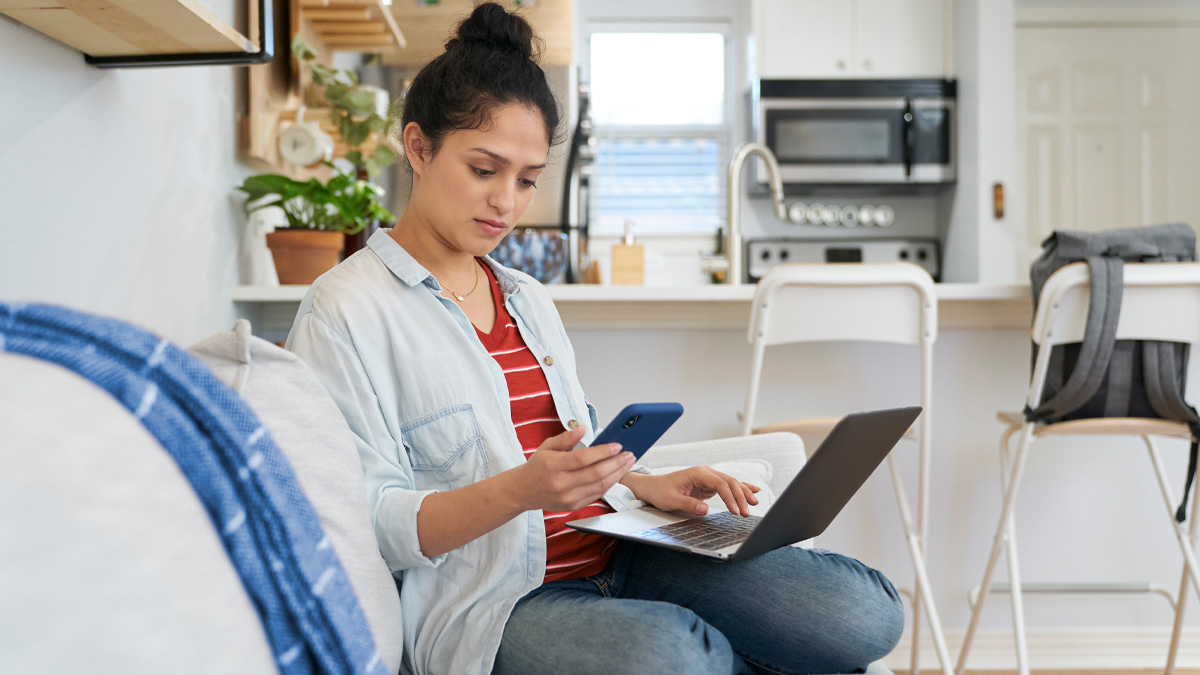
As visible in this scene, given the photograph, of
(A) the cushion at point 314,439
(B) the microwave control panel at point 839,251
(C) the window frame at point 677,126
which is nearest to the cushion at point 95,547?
(A) the cushion at point 314,439

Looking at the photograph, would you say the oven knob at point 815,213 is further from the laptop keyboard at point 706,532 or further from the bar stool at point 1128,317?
the laptop keyboard at point 706,532

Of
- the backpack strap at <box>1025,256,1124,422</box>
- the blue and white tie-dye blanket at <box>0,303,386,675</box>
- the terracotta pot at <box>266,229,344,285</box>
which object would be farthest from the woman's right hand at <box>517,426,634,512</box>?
the backpack strap at <box>1025,256,1124,422</box>

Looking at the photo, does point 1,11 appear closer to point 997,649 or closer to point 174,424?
point 174,424

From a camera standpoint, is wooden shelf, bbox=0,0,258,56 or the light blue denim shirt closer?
the light blue denim shirt

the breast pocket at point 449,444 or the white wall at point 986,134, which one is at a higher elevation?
the white wall at point 986,134

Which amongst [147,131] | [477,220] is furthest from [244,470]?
[147,131]

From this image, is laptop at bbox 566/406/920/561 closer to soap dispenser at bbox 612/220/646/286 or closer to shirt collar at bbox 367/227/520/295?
shirt collar at bbox 367/227/520/295

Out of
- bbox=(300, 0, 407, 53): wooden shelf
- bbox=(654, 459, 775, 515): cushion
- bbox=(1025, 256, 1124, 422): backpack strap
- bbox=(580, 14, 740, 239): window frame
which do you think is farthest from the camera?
bbox=(580, 14, 740, 239): window frame

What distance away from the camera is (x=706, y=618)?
967 mm

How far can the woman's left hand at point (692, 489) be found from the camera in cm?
104

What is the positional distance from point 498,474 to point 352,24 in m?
1.79

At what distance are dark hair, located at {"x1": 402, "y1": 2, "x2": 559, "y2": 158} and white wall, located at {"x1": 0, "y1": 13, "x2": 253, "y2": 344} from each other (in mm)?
486

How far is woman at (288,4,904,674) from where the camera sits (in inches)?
31.9

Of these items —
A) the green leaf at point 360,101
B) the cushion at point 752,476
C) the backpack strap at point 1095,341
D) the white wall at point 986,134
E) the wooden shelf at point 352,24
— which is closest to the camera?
the cushion at point 752,476
